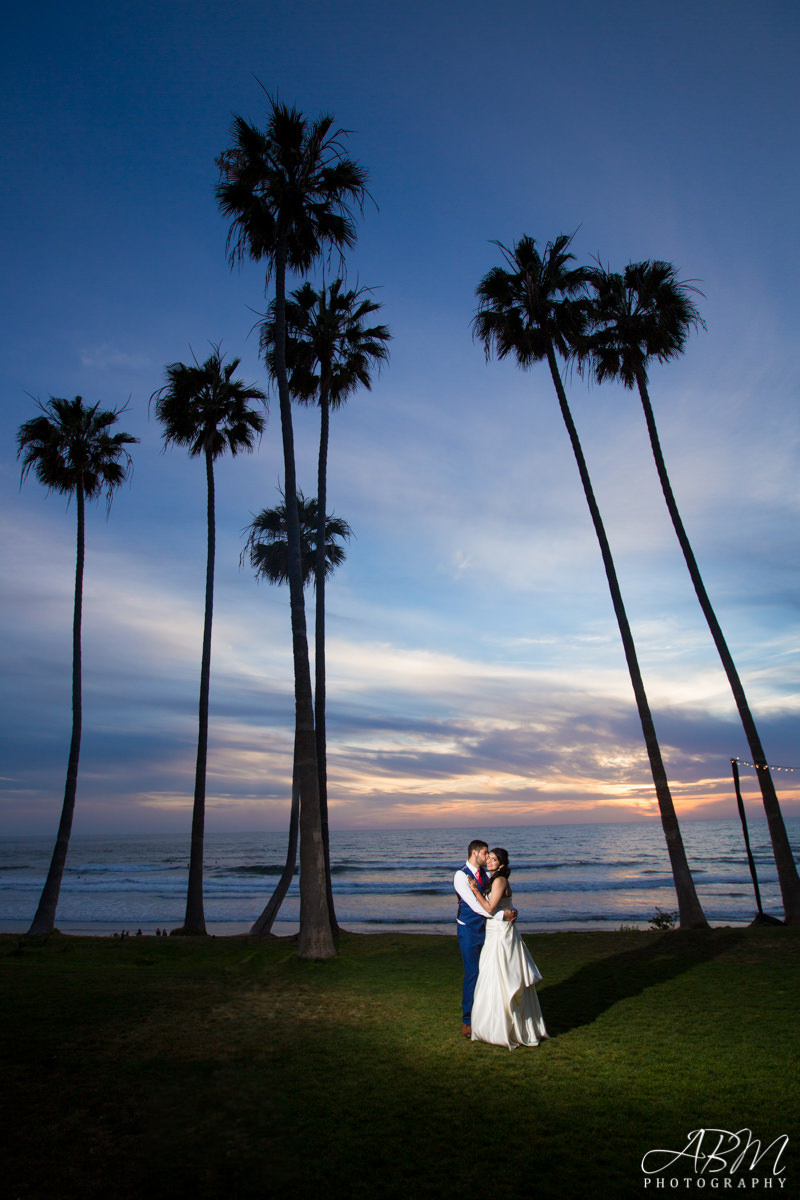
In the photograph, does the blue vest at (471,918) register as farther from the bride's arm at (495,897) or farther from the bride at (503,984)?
the bride's arm at (495,897)

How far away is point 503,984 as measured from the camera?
6844 mm

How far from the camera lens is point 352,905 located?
34.9 metres

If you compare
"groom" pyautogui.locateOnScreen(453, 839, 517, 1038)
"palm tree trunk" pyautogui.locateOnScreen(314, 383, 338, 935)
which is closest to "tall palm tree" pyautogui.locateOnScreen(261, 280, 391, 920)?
"palm tree trunk" pyautogui.locateOnScreen(314, 383, 338, 935)

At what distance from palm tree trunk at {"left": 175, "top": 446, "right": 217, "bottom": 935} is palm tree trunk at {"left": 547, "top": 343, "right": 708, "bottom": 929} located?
10899mm

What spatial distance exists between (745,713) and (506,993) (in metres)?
11.8

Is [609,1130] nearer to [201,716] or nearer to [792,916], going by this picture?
[792,916]

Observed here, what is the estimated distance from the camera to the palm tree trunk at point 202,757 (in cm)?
1797

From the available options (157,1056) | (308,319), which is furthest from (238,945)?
(308,319)

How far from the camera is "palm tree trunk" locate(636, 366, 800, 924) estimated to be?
1502 cm

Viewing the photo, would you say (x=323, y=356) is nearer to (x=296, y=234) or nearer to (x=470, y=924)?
(x=296, y=234)

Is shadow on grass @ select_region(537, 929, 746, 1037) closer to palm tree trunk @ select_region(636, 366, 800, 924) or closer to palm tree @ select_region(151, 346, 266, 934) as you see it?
palm tree trunk @ select_region(636, 366, 800, 924)

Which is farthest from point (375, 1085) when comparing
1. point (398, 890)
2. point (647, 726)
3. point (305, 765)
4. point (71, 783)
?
point (398, 890)

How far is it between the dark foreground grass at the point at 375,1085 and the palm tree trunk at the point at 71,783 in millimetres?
8114

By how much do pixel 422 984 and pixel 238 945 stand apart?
6.13 m
